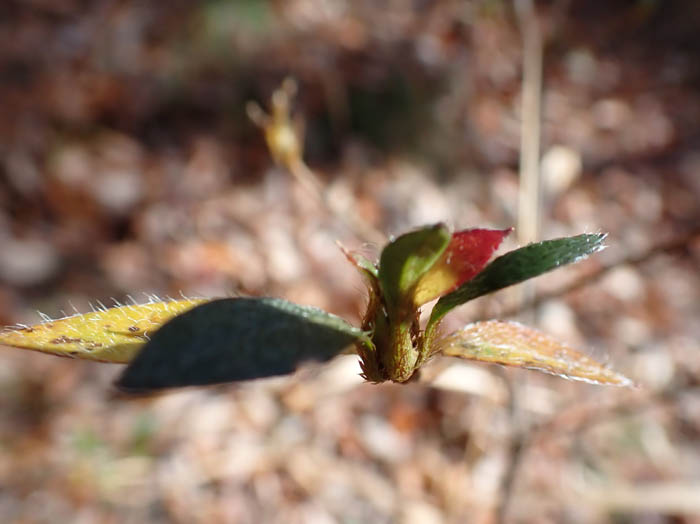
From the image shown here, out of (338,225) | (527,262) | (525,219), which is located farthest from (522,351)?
(338,225)

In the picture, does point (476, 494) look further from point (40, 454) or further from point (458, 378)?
point (40, 454)

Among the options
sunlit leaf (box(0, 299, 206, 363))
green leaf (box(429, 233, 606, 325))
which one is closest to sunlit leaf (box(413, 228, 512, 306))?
green leaf (box(429, 233, 606, 325))

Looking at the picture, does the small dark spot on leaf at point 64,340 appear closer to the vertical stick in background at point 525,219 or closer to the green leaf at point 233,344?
the green leaf at point 233,344

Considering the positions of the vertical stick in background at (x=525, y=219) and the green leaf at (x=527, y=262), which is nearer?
the green leaf at (x=527, y=262)

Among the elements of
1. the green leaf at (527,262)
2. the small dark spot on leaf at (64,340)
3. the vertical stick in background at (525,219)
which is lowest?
the small dark spot on leaf at (64,340)

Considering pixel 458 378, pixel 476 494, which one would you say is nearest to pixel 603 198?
pixel 476 494

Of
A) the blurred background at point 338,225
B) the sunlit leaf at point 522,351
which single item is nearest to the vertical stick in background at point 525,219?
the blurred background at point 338,225

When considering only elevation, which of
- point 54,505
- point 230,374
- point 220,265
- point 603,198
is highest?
point 603,198
